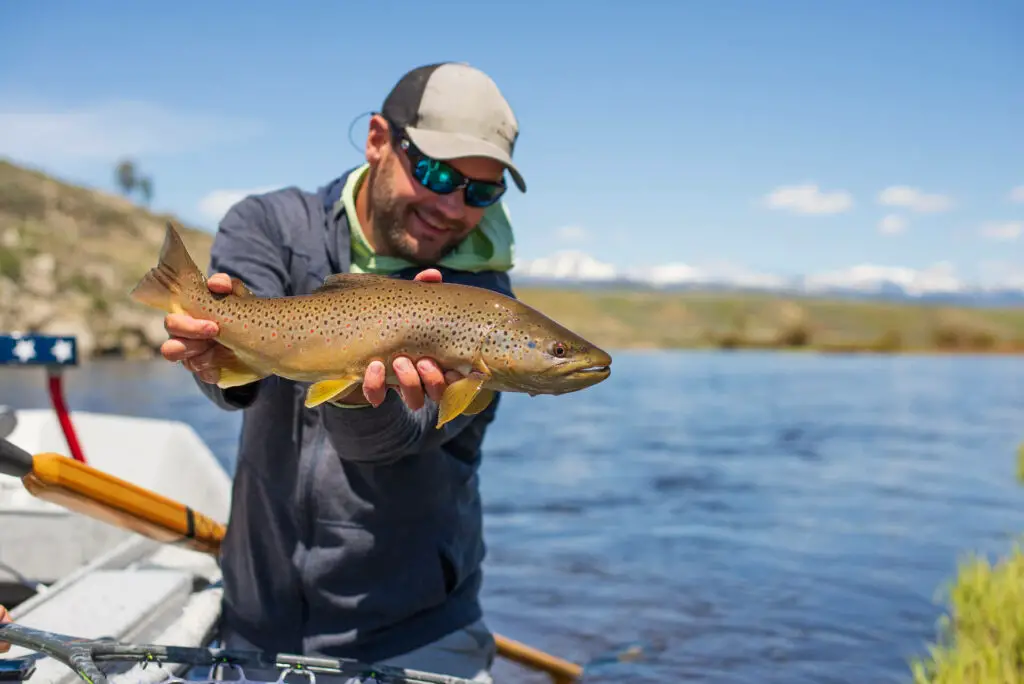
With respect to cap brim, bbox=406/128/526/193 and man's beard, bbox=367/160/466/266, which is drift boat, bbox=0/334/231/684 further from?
cap brim, bbox=406/128/526/193

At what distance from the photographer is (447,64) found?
3639 mm

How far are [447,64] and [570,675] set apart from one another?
16.8ft

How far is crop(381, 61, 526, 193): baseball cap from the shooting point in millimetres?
3418

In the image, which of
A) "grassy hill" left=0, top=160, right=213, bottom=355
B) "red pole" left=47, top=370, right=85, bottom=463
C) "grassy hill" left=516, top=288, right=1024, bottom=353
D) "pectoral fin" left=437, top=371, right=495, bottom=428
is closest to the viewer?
"pectoral fin" left=437, top=371, right=495, bottom=428

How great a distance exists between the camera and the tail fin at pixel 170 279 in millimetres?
3029

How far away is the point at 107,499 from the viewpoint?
4496mm

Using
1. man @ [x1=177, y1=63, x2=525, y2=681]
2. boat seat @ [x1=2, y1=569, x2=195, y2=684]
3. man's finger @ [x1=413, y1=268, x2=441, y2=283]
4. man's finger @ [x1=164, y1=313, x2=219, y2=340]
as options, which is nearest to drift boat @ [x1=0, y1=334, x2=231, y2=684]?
boat seat @ [x1=2, y1=569, x2=195, y2=684]

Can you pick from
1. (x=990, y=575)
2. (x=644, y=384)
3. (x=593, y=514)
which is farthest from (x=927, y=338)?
(x=990, y=575)

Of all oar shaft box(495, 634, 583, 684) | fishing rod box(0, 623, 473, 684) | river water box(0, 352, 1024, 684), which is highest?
fishing rod box(0, 623, 473, 684)

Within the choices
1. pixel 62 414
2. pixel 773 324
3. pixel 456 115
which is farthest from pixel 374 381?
pixel 773 324

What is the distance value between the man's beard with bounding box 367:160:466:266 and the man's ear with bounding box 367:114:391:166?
6cm

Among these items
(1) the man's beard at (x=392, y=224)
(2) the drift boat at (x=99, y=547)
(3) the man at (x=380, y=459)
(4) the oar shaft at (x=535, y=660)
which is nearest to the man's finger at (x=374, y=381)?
(3) the man at (x=380, y=459)

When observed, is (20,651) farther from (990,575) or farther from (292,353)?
(990,575)

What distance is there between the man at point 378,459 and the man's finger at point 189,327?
0.38 metres
